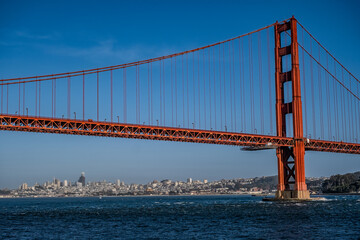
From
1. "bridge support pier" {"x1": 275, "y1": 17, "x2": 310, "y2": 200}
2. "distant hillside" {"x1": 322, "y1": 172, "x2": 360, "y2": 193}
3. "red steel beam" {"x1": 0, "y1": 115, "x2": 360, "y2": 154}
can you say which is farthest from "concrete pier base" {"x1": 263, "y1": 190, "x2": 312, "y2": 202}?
"distant hillside" {"x1": 322, "y1": 172, "x2": 360, "y2": 193}

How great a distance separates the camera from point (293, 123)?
69.0m

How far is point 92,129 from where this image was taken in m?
55.8

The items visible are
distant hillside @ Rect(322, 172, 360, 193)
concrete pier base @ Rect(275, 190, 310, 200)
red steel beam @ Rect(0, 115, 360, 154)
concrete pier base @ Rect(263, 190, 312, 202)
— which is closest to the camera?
red steel beam @ Rect(0, 115, 360, 154)

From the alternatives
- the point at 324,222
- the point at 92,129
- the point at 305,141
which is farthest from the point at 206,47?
the point at 324,222

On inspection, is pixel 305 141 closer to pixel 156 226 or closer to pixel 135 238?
pixel 156 226

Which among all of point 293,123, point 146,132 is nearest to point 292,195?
point 293,123

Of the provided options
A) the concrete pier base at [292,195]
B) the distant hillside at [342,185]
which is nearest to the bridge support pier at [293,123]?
the concrete pier base at [292,195]

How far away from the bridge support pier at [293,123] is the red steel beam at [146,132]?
181 centimetres

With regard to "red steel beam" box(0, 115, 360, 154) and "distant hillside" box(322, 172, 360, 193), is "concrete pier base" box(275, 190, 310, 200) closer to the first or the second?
"red steel beam" box(0, 115, 360, 154)

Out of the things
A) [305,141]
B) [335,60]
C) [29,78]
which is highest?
[335,60]

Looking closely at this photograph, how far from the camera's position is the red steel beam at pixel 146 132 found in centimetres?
5138

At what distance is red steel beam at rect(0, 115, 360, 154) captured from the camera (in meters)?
51.4

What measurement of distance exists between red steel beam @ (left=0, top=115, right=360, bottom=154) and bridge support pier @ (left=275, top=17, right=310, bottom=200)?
1815 mm

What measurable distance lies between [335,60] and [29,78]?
152 ft
